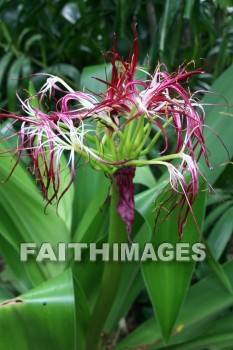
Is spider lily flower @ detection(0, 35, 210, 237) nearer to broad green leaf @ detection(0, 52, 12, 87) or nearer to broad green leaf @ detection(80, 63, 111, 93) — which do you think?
broad green leaf @ detection(80, 63, 111, 93)

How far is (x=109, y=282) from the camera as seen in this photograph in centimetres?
54

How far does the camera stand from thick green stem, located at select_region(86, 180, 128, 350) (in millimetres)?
476

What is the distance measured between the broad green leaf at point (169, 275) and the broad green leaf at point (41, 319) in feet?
0.43

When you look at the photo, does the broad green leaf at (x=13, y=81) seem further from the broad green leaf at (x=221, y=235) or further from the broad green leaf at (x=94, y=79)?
the broad green leaf at (x=221, y=235)

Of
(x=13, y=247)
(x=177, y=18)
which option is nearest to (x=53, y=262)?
(x=13, y=247)

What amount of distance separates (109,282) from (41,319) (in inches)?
5.2

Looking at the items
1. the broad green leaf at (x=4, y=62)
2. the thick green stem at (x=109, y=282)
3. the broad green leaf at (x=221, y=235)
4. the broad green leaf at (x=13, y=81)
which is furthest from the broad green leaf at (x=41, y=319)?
the broad green leaf at (x=4, y=62)

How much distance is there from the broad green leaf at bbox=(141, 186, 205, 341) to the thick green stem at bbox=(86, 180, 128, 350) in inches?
1.6

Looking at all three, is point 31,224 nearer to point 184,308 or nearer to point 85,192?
point 85,192

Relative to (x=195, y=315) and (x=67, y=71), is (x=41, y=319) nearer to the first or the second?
(x=195, y=315)

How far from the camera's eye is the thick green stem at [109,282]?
476mm

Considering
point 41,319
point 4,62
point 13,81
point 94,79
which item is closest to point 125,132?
point 41,319

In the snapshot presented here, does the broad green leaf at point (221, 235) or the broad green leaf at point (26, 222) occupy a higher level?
the broad green leaf at point (26, 222)

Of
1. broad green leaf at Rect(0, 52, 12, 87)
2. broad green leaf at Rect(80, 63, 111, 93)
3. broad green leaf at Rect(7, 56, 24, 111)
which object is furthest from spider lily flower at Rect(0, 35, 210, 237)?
broad green leaf at Rect(0, 52, 12, 87)
